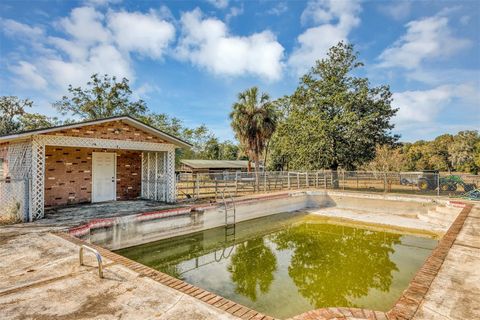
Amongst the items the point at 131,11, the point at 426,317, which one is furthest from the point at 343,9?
→ the point at 426,317

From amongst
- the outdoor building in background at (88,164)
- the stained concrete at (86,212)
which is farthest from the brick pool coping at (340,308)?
the outdoor building in background at (88,164)

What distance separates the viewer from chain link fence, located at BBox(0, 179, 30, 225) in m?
7.59

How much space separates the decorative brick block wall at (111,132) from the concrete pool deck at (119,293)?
4.97 meters

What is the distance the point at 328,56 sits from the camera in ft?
71.3

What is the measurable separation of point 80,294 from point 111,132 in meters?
7.73

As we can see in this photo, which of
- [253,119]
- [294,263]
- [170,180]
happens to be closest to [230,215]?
[170,180]

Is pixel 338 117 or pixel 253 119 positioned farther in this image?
pixel 253 119

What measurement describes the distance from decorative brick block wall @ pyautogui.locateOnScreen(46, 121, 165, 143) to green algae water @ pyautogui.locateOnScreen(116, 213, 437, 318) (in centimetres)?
438

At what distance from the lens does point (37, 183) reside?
8.12 meters

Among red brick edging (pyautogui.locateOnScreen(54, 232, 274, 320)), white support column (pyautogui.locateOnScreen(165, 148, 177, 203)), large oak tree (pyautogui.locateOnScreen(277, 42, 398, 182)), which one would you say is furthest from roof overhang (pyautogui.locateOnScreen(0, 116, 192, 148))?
large oak tree (pyautogui.locateOnScreen(277, 42, 398, 182))

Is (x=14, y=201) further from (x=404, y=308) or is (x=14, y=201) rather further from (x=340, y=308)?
(x=404, y=308)

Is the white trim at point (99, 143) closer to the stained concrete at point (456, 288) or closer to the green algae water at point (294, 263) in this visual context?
the green algae water at point (294, 263)

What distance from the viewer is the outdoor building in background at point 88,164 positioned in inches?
321

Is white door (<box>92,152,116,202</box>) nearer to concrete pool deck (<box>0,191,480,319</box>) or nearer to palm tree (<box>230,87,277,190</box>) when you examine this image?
concrete pool deck (<box>0,191,480,319</box>)
